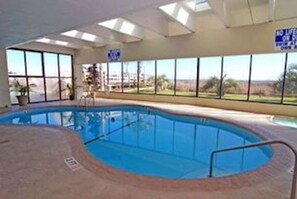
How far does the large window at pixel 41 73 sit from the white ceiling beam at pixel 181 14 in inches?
304

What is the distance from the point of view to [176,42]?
905 cm

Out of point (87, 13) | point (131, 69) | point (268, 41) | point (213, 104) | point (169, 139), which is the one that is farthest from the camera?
point (131, 69)

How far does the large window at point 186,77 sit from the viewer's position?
10.1m

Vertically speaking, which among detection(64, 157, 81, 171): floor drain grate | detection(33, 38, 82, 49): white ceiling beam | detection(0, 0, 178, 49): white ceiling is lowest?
detection(64, 157, 81, 171): floor drain grate

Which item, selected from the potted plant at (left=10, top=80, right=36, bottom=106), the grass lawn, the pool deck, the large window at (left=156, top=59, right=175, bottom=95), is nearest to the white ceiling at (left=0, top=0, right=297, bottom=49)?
the large window at (left=156, top=59, right=175, bottom=95)

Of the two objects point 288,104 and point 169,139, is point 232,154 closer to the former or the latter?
point 169,139

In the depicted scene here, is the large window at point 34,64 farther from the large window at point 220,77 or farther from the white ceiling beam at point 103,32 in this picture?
the large window at point 220,77

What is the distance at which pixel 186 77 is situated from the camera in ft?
34.1

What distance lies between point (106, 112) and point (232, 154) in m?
5.91

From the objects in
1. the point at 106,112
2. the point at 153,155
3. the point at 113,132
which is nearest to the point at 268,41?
the point at 153,155

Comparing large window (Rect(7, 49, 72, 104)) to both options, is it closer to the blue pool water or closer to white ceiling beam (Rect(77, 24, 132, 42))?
the blue pool water

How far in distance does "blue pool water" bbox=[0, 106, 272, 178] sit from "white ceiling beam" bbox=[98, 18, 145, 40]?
3440 millimetres

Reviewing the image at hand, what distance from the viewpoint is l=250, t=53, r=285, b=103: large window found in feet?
26.4

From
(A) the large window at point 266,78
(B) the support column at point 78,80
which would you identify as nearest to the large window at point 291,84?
(A) the large window at point 266,78
